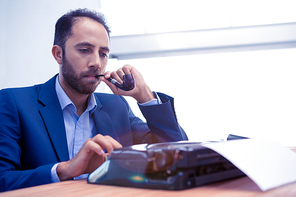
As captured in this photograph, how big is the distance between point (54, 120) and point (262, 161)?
86 centimetres

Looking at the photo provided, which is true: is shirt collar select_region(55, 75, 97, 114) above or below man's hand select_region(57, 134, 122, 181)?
above

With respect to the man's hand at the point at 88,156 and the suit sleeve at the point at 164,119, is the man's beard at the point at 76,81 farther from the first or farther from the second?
the man's hand at the point at 88,156

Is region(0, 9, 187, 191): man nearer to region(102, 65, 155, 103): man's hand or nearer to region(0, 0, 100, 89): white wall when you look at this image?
region(102, 65, 155, 103): man's hand

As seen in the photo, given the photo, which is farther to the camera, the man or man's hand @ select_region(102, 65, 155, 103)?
man's hand @ select_region(102, 65, 155, 103)

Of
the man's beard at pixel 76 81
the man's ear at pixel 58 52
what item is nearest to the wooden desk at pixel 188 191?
the man's beard at pixel 76 81

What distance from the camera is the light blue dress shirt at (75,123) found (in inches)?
47.0

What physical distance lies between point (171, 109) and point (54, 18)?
2168mm

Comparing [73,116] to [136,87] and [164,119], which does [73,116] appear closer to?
[136,87]

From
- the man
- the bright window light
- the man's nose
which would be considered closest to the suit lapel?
the man

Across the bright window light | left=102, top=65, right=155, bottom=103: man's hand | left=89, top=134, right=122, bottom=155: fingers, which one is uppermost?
the bright window light

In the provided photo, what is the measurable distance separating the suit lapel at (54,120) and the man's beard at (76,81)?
0.12m

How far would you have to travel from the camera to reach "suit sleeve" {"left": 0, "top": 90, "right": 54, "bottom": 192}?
0.66m

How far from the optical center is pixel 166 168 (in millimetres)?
417

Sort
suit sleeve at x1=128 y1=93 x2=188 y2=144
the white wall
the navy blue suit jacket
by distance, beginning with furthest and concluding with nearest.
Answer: the white wall, suit sleeve at x1=128 y1=93 x2=188 y2=144, the navy blue suit jacket
